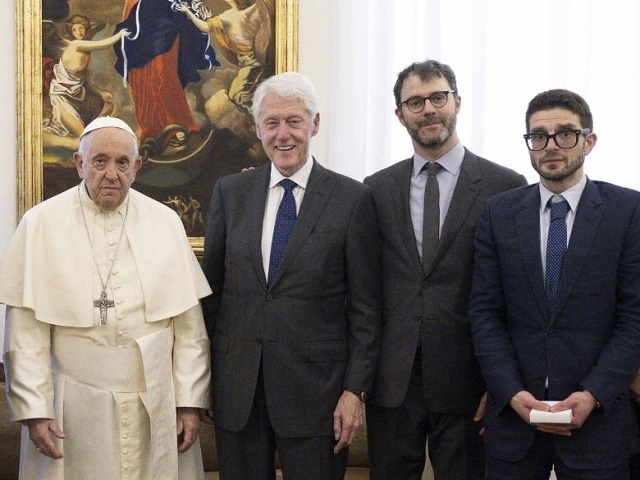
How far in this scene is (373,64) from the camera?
187 inches

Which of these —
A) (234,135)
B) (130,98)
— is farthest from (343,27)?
(130,98)

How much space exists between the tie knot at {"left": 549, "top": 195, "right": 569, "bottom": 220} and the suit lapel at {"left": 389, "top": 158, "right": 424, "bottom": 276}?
0.48 meters

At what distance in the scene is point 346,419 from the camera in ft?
9.66

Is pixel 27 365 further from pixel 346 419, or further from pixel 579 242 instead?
pixel 579 242

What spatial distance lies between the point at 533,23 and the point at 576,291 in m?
2.33

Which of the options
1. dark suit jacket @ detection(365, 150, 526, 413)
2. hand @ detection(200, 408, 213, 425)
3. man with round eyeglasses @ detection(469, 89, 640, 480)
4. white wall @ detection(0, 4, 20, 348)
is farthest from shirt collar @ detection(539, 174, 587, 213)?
white wall @ detection(0, 4, 20, 348)

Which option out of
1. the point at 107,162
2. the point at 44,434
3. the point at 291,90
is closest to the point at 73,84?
the point at 107,162

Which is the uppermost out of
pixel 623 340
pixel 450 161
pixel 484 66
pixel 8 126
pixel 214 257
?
pixel 484 66

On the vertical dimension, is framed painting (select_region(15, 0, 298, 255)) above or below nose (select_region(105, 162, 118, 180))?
above

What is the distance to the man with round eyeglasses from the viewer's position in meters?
2.73

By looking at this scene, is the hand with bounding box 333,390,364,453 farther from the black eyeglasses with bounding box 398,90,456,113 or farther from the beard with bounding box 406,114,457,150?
the black eyeglasses with bounding box 398,90,456,113

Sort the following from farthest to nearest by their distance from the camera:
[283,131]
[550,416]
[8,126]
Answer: [8,126] < [283,131] < [550,416]

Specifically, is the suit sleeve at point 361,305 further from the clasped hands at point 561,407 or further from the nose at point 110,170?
the nose at point 110,170

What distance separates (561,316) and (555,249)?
210mm
